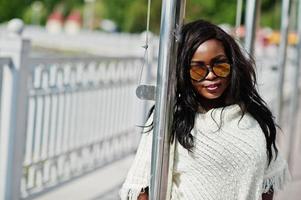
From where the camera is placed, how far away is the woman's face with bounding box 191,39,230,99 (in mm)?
2098

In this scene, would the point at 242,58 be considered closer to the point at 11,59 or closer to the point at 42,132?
the point at 11,59

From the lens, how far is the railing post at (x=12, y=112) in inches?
167

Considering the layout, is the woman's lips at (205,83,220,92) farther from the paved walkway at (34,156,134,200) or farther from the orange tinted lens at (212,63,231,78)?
the paved walkway at (34,156,134,200)

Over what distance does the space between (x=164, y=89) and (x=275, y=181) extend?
0.53 metres

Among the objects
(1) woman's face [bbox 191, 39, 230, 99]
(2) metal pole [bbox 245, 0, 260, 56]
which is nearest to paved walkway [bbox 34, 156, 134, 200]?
(2) metal pole [bbox 245, 0, 260, 56]

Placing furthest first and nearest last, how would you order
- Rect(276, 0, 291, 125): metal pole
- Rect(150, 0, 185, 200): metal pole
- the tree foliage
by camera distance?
the tree foliage
Rect(276, 0, 291, 125): metal pole
Rect(150, 0, 185, 200): metal pole

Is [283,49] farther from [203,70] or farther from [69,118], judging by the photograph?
[203,70]

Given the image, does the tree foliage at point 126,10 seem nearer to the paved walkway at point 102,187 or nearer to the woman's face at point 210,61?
the paved walkway at point 102,187

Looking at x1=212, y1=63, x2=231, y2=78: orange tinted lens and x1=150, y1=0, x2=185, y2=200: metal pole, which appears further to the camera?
x1=212, y1=63, x2=231, y2=78: orange tinted lens

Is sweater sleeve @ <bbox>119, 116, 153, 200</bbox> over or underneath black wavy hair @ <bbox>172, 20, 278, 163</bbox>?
underneath

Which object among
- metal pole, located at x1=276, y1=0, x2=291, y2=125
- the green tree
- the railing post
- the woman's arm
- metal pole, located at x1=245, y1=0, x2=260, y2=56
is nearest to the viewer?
the woman's arm

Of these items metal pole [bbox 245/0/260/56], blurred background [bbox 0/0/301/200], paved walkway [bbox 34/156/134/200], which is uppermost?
metal pole [bbox 245/0/260/56]

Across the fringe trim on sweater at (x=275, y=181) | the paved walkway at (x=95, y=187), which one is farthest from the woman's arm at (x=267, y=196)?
the paved walkway at (x=95, y=187)

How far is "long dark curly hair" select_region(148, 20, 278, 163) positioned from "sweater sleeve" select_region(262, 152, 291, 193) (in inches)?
2.1
